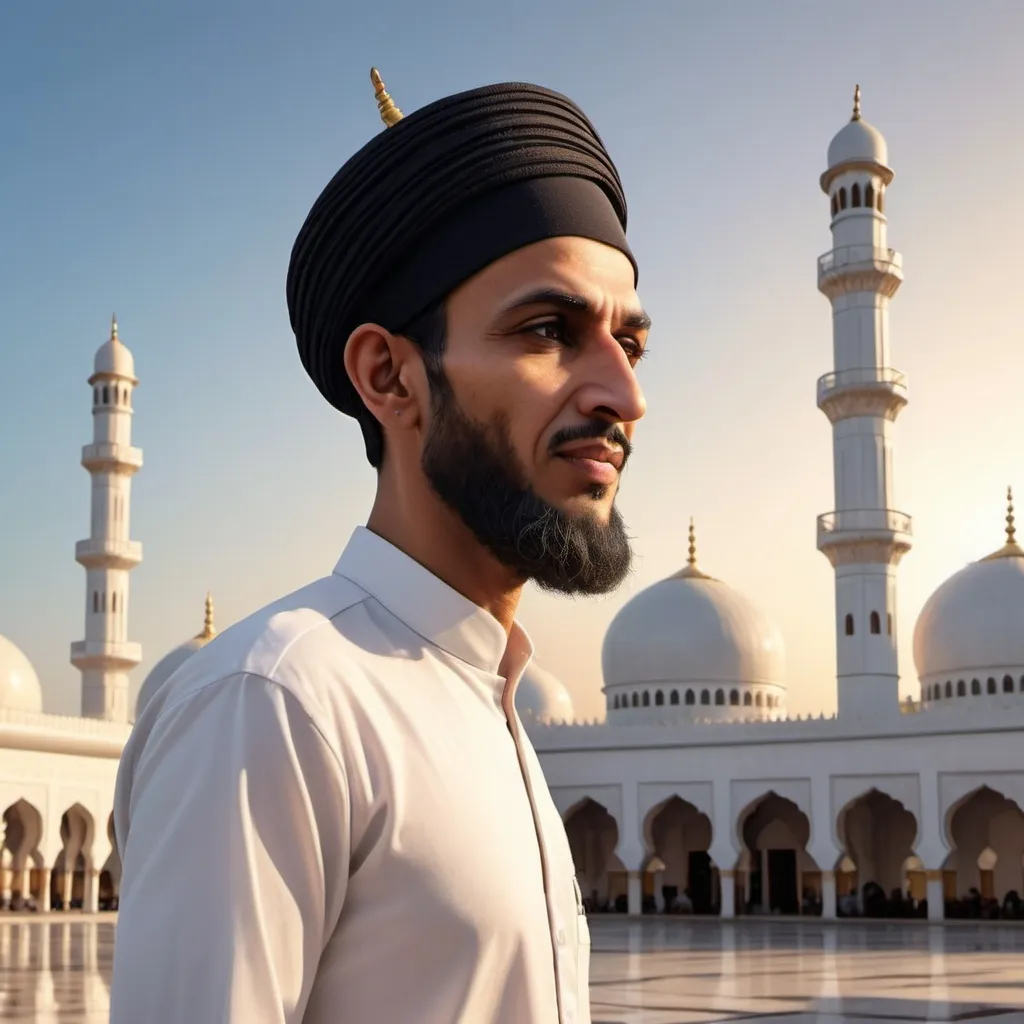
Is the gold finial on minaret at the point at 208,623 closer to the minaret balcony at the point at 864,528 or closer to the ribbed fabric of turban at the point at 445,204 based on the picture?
the minaret balcony at the point at 864,528

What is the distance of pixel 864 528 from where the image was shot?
18047mm

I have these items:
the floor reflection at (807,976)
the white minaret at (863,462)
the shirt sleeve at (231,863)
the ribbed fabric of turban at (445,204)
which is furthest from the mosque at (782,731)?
the shirt sleeve at (231,863)

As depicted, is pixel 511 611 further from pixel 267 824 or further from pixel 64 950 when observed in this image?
pixel 64 950

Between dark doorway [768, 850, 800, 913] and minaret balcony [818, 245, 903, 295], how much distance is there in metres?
7.70

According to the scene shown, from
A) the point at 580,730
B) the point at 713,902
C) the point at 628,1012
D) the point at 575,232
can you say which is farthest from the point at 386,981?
the point at 713,902

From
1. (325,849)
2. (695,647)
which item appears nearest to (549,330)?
(325,849)

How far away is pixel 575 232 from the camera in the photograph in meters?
1.07

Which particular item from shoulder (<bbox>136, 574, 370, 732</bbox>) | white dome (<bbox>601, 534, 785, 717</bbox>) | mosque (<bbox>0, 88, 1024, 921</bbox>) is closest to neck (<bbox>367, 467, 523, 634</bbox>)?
shoulder (<bbox>136, 574, 370, 732</bbox>)

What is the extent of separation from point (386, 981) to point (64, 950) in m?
11.2

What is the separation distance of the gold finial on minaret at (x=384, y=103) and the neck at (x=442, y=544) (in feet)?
1.14

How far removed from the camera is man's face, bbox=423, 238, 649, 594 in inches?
40.3

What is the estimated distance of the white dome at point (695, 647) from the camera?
864 inches

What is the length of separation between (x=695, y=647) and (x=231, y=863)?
21.5m

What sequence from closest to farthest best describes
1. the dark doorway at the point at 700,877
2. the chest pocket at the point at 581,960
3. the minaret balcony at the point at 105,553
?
1. the chest pocket at the point at 581,960
2. the dark doorway at the point at 700,877
3. the minaret balcony at the point at 105,553
